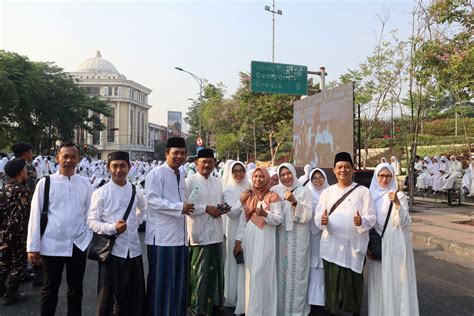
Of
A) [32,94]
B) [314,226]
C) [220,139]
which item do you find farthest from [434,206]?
[32,94]

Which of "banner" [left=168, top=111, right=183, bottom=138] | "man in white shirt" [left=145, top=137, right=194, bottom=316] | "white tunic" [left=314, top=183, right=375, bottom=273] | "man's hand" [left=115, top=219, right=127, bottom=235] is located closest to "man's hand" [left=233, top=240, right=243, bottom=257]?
"man in white shirt" [left=145, top=137, right=194, bottom=316]

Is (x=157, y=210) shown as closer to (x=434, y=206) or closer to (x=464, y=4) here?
(x=464, y=4)

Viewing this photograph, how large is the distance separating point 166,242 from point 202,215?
0.49 metres

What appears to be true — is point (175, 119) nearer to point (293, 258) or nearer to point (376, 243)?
point (293, 258)

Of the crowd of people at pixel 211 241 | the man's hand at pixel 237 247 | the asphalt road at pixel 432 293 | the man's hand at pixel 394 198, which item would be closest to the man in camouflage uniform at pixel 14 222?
the asphalt road at pixel 432 293

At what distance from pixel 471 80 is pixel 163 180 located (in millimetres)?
7486

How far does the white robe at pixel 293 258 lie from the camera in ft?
13.3

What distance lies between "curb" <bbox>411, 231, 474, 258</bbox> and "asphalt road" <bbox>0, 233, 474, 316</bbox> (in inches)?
28.1

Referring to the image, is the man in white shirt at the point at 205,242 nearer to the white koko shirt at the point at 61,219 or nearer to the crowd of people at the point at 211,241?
the crowd of people at the point at 211,241

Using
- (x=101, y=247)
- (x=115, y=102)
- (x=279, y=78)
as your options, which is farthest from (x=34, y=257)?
(x=115, y=102)

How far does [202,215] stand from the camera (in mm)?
4145

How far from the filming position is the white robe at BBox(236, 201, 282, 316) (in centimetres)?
392

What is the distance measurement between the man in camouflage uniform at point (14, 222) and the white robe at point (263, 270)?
2.75m

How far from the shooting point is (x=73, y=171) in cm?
383
